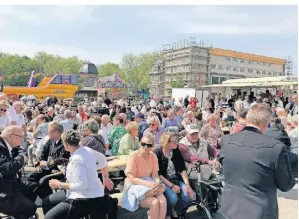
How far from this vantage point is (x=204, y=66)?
9112cm

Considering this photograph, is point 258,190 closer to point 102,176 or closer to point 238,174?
point 238,174

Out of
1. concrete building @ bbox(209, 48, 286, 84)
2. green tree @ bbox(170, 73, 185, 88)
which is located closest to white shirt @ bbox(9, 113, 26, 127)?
green tree @ bbox(170, 73, 185, 88)

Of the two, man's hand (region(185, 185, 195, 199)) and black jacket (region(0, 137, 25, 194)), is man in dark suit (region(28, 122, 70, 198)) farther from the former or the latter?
man's hand (region(185, 185, 195, 199))

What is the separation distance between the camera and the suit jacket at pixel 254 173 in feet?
8.39

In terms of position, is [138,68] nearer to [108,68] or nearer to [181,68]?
[181,68]

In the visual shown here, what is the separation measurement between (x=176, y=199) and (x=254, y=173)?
84.9 inches

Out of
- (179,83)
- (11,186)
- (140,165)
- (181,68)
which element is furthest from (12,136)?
(181,68)

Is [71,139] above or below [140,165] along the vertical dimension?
above

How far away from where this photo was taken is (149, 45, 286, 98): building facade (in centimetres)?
9038

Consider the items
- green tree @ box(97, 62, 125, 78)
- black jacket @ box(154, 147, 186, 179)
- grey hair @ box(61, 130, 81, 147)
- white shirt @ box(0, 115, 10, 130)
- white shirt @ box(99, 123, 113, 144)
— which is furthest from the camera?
green tree @ box(97, 62, 125, 78)

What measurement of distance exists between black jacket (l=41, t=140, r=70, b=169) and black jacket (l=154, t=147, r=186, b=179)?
52.1 inches

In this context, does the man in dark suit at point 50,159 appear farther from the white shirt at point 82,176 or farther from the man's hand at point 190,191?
the man's hand at point 190,191

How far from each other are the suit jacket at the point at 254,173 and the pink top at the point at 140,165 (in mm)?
1773

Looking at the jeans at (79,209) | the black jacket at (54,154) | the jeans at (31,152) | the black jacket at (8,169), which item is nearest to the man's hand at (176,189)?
the jeans at (79,209)
